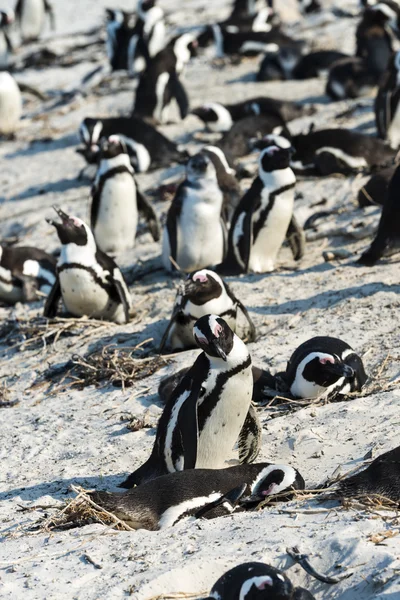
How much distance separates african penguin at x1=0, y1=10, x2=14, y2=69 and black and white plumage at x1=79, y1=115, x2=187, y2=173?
765cm

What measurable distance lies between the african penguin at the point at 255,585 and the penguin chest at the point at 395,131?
7987mm

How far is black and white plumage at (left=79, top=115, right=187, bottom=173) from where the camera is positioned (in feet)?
37.8

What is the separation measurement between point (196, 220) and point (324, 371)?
2835 millimetres

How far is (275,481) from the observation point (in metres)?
4.11

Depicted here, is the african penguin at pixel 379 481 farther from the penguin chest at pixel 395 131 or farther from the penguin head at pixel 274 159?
the penguin chest at pixel 395 131

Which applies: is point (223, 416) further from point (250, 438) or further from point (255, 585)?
point (255, 585)

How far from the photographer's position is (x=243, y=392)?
461 cm

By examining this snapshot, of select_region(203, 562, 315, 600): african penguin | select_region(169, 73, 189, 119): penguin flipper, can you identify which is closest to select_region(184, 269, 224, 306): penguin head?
select_region(203, 562, 315, 600): african penguin

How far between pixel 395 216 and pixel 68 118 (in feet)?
29.8

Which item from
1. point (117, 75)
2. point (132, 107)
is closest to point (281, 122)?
point (132, 107)

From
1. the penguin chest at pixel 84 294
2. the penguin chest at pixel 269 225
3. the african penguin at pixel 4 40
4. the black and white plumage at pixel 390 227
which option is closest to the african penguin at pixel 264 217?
the penguin chest at pixel 269 225

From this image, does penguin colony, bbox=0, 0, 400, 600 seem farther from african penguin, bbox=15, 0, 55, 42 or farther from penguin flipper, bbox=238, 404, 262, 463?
african penguin, bbox=15, 0, 55, 42

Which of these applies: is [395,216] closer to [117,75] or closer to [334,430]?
[334,430]

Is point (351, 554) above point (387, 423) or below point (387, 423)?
above
